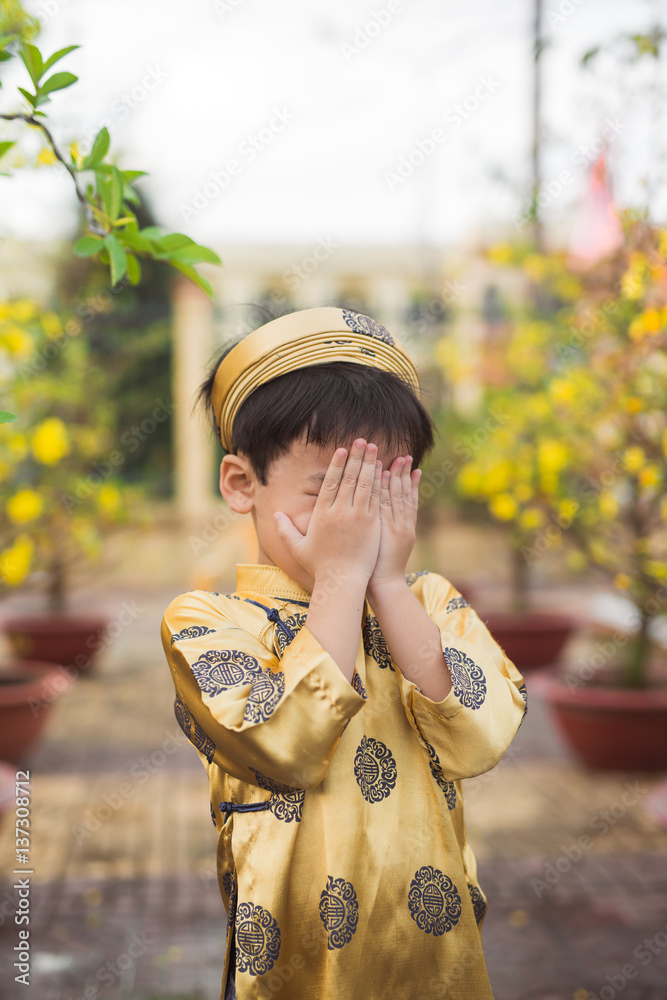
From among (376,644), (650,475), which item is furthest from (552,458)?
(376,644)

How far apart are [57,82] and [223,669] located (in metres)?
1.02

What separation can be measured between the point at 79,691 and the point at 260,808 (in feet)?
18.0

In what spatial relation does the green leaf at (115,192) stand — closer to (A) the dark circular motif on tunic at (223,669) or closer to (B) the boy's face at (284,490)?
(B) the boy's face at (284,490)

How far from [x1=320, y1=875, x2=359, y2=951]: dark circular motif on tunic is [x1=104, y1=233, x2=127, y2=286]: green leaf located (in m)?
1.04

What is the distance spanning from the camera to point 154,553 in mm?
12555

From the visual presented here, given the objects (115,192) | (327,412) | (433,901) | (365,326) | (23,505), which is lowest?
(23,505)

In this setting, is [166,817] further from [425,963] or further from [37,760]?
[425,963]

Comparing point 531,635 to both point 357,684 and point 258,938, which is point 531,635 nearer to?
point 357,684

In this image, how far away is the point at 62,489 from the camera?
19.3 ft

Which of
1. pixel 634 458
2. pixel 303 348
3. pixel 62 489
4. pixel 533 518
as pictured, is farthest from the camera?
pixel 62 489

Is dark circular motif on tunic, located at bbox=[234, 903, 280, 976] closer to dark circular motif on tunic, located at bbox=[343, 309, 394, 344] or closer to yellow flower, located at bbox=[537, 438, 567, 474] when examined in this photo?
dark circular motif on tunic, located at bbox=[343, 309, 394, 344]

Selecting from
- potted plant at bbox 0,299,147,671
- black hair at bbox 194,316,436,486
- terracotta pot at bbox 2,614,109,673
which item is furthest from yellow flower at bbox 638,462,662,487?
terracotta pot at bbox 2,614,109,673

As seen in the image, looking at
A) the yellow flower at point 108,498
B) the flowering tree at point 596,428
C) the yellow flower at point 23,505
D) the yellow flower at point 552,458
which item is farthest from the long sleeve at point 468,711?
the yellow flower at point 108,498

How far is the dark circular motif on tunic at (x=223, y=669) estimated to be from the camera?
1.20 m
